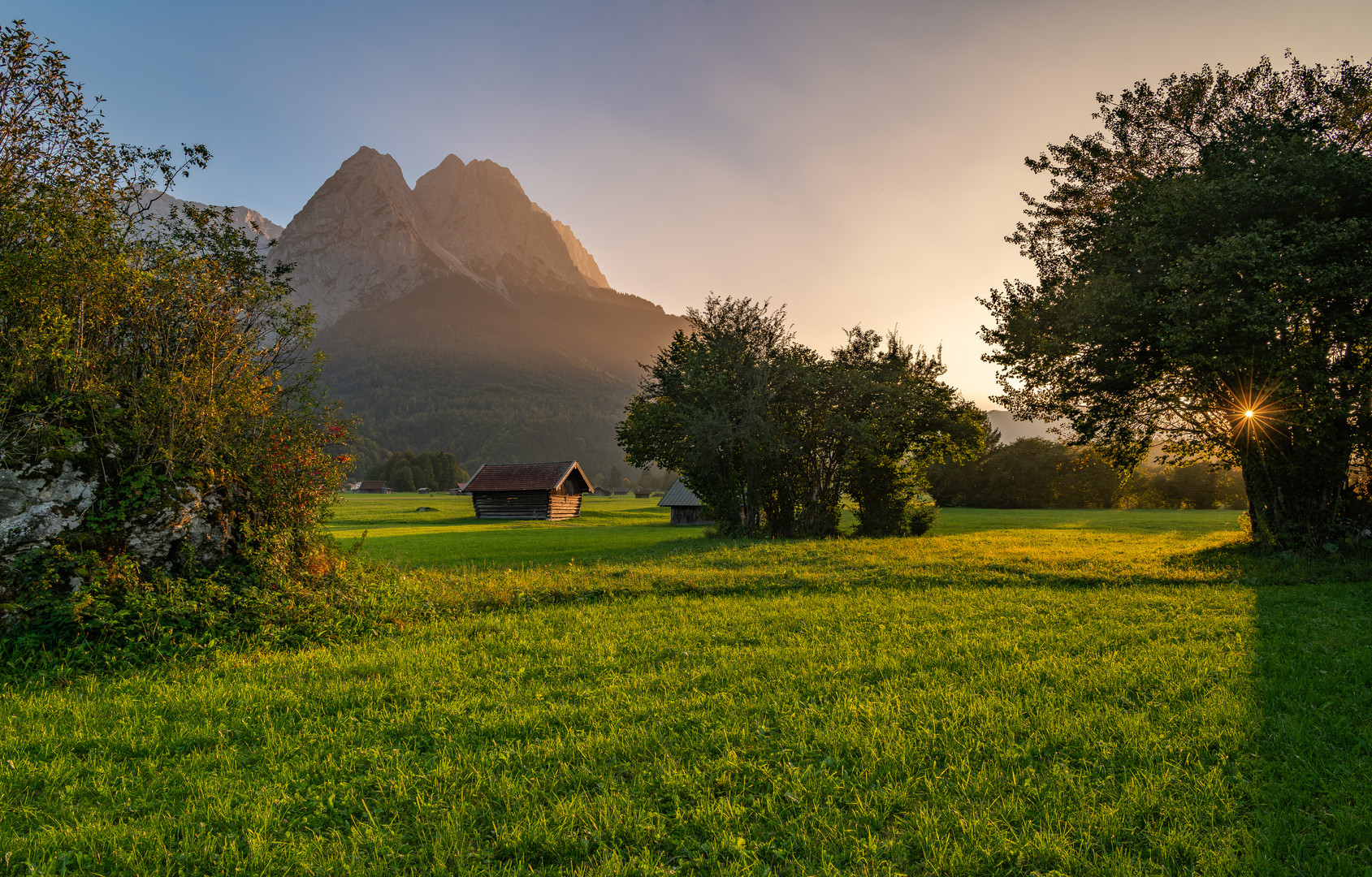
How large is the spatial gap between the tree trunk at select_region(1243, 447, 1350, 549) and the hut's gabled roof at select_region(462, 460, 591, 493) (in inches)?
1744

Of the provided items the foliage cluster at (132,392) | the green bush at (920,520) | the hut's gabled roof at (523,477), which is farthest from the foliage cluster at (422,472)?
the foliage cluster at (132,392)

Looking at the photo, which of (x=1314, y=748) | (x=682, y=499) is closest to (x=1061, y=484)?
(x=682, y=499)

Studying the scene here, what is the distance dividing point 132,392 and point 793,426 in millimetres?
20551

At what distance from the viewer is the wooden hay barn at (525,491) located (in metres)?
52.5

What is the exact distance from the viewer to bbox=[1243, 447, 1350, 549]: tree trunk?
15.2 metres

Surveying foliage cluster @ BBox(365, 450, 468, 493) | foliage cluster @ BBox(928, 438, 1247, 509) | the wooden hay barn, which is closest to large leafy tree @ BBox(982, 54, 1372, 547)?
the wooden hay barn

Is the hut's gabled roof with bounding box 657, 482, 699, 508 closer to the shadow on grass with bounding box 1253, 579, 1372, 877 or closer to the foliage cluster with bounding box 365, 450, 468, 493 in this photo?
the shadow on grass with bounding box 1253, 579, 1372, 877

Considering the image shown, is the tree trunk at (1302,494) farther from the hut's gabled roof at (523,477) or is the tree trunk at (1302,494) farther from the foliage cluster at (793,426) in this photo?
the hut's gabled roof at (523,477)

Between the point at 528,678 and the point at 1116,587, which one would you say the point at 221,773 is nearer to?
the point at 528,678

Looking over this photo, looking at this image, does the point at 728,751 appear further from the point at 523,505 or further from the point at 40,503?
the point at 523,505

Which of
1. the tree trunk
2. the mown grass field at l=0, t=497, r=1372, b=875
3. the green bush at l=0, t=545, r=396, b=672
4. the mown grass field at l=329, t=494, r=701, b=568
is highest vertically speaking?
the tree trunk

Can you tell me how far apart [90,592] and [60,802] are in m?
4.49

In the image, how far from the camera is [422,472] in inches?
4747

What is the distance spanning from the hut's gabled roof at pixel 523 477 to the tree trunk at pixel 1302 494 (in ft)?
145
